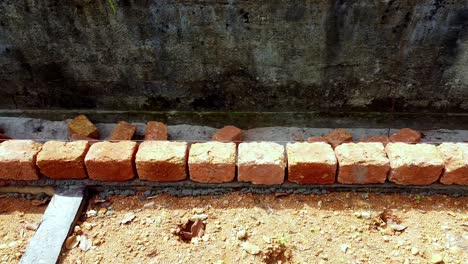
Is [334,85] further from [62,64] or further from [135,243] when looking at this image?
[62,64]

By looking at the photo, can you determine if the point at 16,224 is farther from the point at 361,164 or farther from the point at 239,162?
the point at 361,164

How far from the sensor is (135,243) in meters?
2.57

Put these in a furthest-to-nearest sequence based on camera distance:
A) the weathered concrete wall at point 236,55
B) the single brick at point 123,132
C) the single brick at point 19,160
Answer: the single brick at point 123,132, the weathered concrete wall at point 236,55, the single brick at point 19,160

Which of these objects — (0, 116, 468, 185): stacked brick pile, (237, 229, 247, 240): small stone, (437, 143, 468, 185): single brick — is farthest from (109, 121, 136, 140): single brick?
(437, 143, 468, 185): single brick

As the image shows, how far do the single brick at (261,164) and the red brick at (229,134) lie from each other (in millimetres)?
658

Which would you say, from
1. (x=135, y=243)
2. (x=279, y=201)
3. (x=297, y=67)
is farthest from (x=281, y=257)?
(x=297, y=67)

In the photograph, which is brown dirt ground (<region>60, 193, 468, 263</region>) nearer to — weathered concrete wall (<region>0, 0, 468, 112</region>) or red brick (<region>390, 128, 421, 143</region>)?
red brick (<region>390, 128, 421, 143</region>)

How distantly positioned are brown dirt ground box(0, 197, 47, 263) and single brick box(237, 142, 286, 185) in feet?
4.96

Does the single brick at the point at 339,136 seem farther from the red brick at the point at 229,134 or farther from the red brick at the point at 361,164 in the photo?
the red brick at the point at 229,134

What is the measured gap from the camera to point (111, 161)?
2748 millimetres

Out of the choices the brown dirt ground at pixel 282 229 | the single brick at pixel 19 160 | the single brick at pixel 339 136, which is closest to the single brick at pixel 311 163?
the brown dirt ground at pixel 282 229

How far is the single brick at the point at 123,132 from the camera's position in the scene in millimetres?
3564

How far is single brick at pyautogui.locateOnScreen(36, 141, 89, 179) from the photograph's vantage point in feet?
9.12

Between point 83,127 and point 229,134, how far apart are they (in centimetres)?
138
